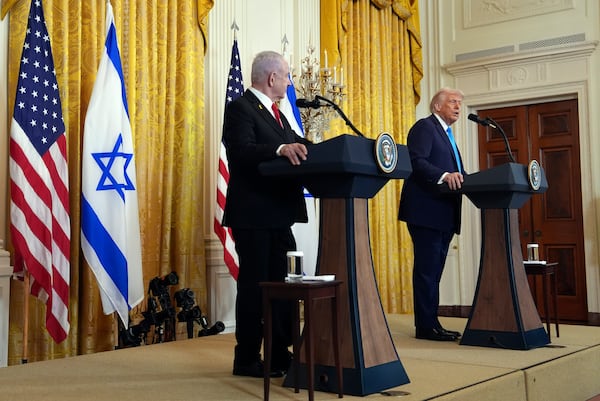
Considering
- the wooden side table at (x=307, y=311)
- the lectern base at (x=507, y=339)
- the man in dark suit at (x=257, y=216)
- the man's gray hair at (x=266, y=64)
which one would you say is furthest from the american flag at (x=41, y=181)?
the lectern base at (x=507, y=339)

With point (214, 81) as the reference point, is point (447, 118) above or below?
below

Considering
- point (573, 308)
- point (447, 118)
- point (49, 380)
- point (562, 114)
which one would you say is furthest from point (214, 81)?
point (573, 308)

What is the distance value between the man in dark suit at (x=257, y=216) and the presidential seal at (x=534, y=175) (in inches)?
56.2

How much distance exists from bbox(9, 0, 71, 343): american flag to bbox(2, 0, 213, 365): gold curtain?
0.73ft

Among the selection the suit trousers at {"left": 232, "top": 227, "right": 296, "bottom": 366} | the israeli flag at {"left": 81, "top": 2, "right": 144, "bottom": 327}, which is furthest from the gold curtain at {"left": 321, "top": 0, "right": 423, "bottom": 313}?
the suit trousers at {"left": 232, "top": 227, "right": 296, "bottom": 366}

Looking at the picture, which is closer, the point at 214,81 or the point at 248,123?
the point at 248,123

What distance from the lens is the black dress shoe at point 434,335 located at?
3.88 m

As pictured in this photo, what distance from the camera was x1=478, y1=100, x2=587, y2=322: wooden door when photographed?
7.23 metres

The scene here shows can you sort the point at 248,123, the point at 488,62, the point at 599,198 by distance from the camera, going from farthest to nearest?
the point at 488,62 < the point at 599,198 < the point at 248,123

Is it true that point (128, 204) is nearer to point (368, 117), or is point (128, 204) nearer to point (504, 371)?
point (504, 371)

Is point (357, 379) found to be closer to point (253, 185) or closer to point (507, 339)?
point (253, 185)

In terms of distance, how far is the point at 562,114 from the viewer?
7.41 m

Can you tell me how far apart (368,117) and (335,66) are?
885 millimetres

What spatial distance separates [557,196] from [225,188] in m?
4.04
